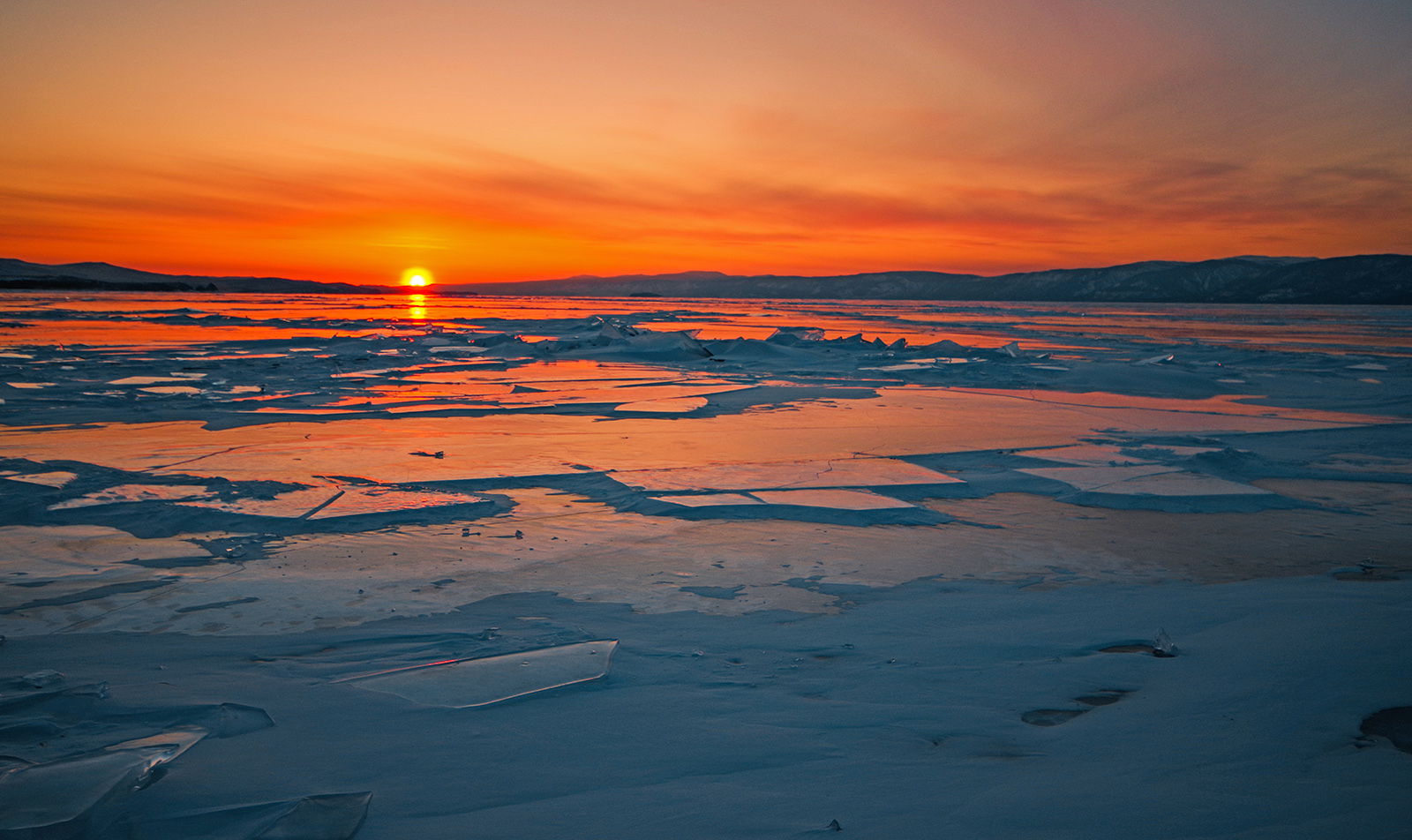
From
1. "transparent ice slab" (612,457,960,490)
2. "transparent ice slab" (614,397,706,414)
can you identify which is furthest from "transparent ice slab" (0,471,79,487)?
"transparent ice slab" (614,397,706,414)

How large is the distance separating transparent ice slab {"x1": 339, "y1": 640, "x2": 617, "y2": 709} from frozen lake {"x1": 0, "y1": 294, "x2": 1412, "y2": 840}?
0.05 feet

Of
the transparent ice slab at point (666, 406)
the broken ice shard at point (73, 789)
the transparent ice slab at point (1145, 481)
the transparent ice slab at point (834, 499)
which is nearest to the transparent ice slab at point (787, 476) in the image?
the transparent ice slab at point (834, 499)

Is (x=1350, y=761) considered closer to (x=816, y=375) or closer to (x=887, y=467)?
(x=887, y=467)

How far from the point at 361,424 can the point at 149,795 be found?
19.2 ft

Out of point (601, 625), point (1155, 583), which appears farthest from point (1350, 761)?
point (601, 625)

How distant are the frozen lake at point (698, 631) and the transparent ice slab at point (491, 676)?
1 centimetres

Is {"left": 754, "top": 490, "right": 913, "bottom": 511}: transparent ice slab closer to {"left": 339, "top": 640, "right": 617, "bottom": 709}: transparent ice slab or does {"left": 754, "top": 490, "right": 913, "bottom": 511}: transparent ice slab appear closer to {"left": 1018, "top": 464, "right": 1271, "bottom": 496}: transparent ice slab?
{"left": 1018, "top": 464, "right": 1271, "bottom": 496}: transparent ice slab

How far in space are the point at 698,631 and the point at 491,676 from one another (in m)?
0.74

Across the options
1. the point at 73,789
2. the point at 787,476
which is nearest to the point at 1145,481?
the point at 787,476

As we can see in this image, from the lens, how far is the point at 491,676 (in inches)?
92.0

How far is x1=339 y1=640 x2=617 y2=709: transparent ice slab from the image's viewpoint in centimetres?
222

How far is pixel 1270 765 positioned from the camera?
1.81 m

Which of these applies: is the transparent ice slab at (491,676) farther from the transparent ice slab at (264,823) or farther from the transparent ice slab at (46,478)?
the transparent ice slab at (46,478)

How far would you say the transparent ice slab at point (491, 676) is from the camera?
2.22 metres
